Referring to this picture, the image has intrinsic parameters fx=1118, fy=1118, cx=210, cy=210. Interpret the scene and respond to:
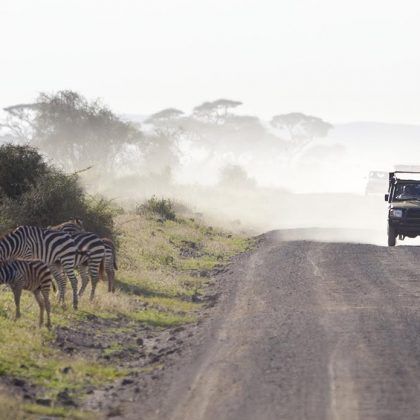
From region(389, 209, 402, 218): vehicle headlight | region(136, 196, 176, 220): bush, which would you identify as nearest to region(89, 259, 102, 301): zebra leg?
region(389, 209, 402, 218): vehicle headlight

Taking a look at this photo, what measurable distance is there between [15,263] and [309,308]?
5.76 meters

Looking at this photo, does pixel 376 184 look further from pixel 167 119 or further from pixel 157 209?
pixel 167 119

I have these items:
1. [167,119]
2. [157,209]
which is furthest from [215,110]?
[157,209]

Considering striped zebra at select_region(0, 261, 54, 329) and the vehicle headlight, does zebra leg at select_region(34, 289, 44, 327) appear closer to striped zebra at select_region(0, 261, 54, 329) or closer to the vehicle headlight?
striped zebra at select_region(0, 261, 54, 329)

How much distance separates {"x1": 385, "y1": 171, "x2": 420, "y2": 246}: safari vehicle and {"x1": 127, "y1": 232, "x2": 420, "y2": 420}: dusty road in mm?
7766

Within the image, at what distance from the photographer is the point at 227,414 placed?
12.3m

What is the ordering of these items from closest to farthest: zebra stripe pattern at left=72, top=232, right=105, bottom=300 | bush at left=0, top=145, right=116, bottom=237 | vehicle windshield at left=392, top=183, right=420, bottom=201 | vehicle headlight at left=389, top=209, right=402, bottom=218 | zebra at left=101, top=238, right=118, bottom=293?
1. zebra stripe pattern at left=72, top=232, right=105, bottom=300
2. zebra at left=101, top=238, right=118, bottom=293
3. bush at left=0, top=145, right=116, bottom=237
4. vehicle headlight at left=389, top=209, right=402, bottom=218
5. vehicle windshield at left=392, top=183, right=420, bottom=201

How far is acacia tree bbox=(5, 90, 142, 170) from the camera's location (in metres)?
86.4

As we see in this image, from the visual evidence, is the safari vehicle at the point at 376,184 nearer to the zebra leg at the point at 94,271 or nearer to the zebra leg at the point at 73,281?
the zebra leg at the point at 94,271

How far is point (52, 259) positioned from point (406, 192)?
18.5 metres

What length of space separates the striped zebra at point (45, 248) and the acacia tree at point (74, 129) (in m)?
63.9

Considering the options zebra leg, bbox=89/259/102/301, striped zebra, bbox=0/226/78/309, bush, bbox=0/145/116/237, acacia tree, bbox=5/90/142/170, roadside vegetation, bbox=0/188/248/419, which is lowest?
roadside vegetation, bbox=0/188/248/419

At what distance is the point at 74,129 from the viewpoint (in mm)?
86562

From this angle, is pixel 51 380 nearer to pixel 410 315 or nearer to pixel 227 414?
pixel 227 414
